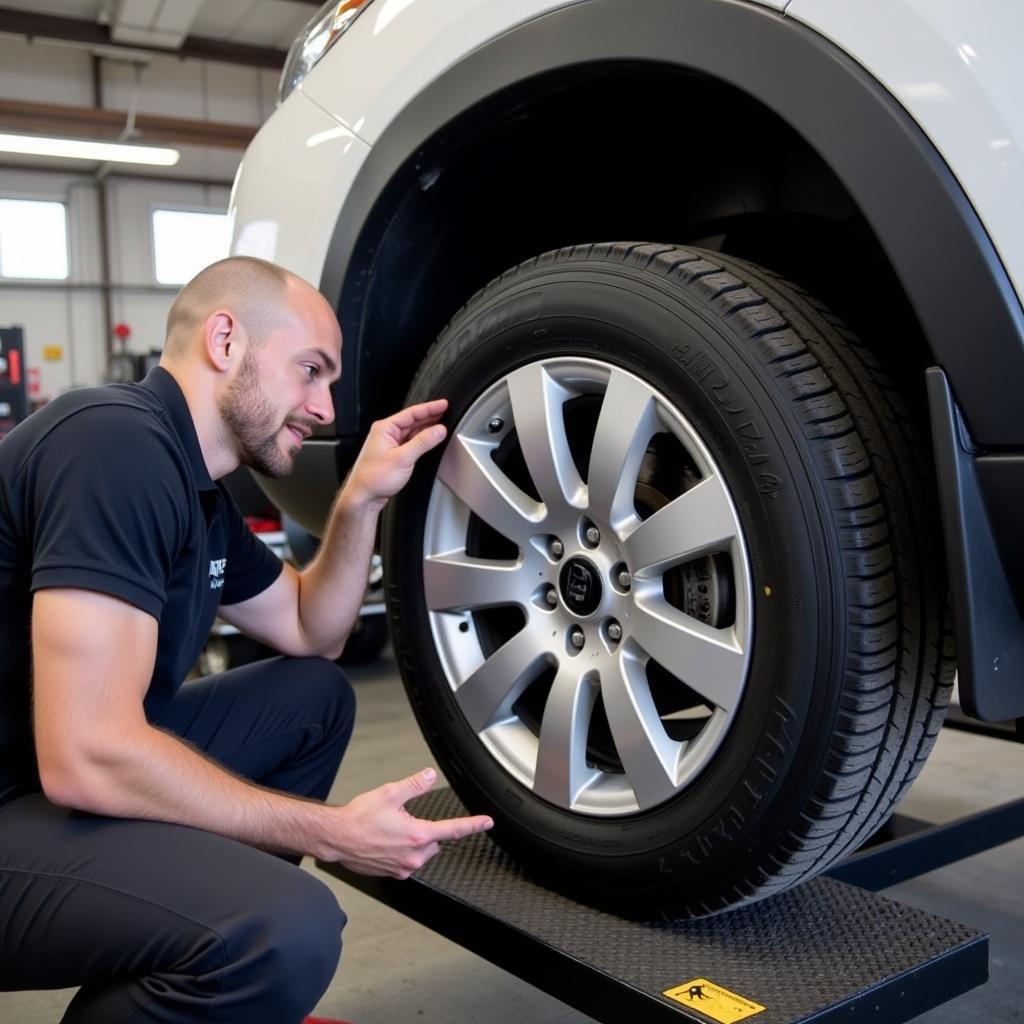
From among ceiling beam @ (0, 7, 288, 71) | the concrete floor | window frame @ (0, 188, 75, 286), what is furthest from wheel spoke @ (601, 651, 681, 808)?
window frame @ (0, 188, 75, 286)

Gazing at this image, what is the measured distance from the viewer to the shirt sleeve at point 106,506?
1169mm

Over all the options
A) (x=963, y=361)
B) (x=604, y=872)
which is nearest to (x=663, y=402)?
(x=963, y=361)

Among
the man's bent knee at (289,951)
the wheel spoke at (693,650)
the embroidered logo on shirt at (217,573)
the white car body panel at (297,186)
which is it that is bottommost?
the man's bent knee at (289,951)

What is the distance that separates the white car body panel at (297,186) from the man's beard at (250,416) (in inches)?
11.8

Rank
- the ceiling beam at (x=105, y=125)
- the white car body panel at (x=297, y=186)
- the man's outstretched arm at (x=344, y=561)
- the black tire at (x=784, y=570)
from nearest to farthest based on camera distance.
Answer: the black tire at (x=784, y=570) → the man's outstretched arm at (x=344, y=561) → the white car body panel at (x=297, y=186) → the ceiling beam at (x=105, y=125)

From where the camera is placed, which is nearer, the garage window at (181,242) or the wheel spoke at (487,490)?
the wheel spoke at (487,490)

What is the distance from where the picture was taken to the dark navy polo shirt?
46.6 inches

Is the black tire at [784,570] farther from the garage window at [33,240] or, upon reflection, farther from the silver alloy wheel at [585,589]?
the garage window at [33,240]

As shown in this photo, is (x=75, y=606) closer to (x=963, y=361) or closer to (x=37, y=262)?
(x=963, y=361)

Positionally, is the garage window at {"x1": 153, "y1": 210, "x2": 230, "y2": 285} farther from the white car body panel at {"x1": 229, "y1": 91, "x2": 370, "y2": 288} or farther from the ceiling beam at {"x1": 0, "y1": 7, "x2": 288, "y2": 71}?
the white car body panel at {"x1": 229, "y1": 91, "x2": 370, "y2": 288}

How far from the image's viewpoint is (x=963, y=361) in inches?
40.2

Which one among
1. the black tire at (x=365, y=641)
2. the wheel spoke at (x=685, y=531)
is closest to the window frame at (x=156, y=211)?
the black tire at (x=365, y=641)

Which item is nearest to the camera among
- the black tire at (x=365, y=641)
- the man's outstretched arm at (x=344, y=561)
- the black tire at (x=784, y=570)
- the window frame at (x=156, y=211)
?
the black tire at (x=784, y=570)

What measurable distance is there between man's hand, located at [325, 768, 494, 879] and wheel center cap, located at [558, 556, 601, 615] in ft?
0.84
